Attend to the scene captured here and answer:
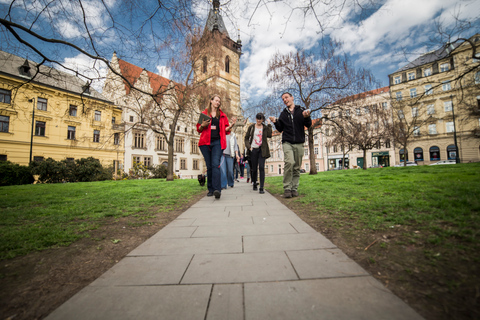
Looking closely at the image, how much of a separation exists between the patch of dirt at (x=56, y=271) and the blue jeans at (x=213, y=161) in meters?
2.30

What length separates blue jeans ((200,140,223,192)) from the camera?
4.79 metres

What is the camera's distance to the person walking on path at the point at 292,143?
4.67m

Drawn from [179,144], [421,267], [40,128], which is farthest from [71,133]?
[421,267]

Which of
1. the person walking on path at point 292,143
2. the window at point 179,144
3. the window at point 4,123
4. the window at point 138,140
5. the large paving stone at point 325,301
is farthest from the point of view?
the window at point 179,144

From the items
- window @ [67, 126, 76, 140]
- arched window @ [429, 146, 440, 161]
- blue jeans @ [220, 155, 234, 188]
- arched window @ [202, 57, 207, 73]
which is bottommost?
blue jeans @ [220, 155, 234, 188]

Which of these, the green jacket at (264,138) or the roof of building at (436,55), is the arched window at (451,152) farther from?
the green jacket at (264,138)

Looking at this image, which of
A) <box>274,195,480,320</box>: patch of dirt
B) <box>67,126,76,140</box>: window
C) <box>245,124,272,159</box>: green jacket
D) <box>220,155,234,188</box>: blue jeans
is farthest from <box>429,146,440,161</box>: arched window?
<box>67,126,76,140</box>: window

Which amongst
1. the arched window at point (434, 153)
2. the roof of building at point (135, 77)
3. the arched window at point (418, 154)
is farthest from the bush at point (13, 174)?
the arched window at point (434, 153)

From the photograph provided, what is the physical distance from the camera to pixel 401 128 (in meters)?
22.6

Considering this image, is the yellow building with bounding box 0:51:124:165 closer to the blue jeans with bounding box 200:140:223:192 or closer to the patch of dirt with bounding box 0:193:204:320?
the blue jeans with bounding box 200:140:223:192

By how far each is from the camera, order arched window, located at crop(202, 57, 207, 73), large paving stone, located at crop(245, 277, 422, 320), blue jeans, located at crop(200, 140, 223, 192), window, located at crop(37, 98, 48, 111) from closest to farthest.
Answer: large paving stone, located at crop(245, 277, 422, 320) < blue jeans, located at crop(200, 140, 223, 192) < arched window, located at crop(202, 57, 207, 73) < window, located at crop(37, 98, 48, 111)

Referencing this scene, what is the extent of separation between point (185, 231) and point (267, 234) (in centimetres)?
101

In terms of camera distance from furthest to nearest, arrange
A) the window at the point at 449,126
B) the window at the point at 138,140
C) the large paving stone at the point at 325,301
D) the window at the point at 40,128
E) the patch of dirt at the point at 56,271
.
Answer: the window at the point at 449,126, the window at the point at 138,140, the window at the point at 40,128, the patch of dirt at the point at 56,271, the large paving stone at the point at 325,301

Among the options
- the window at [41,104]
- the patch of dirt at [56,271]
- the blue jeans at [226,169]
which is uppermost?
the window at [41,104]
